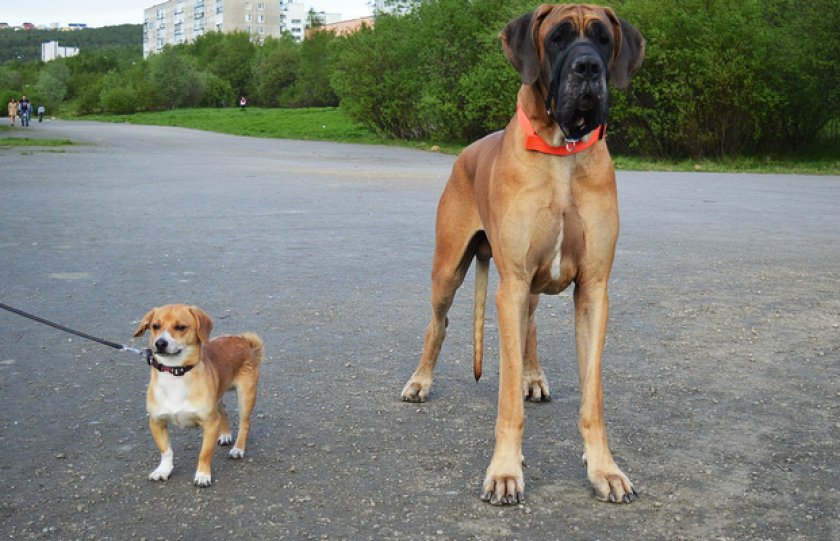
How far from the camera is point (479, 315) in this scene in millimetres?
5062

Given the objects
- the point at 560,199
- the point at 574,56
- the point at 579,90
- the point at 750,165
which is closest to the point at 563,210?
the point at 560,199

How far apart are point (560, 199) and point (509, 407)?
85 cm

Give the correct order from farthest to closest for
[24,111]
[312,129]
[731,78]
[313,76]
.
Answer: [313,76] → [24,111] → [312,129] → [731,78]

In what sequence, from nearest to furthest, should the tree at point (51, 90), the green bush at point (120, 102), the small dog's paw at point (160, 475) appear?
the small dog's paw at point (160, 475) → the green bush at point (120, 102) → the tree at point (51, 90)

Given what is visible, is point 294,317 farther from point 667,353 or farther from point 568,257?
point 568,257

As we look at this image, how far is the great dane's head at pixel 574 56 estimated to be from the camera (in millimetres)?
3889

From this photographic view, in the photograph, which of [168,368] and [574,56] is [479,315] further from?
[168,368]

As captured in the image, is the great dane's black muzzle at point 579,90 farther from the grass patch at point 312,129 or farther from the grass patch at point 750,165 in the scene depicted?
the grass patch at point 312,129

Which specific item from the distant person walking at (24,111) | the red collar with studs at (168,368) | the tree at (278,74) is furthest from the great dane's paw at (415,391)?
the tree at (278,74)

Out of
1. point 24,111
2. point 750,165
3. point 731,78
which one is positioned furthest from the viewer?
point 24,111

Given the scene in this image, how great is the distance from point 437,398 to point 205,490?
162 cm

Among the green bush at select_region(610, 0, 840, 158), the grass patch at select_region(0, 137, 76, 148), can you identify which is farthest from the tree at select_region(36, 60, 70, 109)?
the green bush at select_region(610, 0, 840, 158)

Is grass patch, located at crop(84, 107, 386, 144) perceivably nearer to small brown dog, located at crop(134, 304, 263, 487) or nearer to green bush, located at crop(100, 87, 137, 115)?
small brown dog, located at crop(134, 304, 263, 487)

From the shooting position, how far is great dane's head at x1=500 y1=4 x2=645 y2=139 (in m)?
3.89
